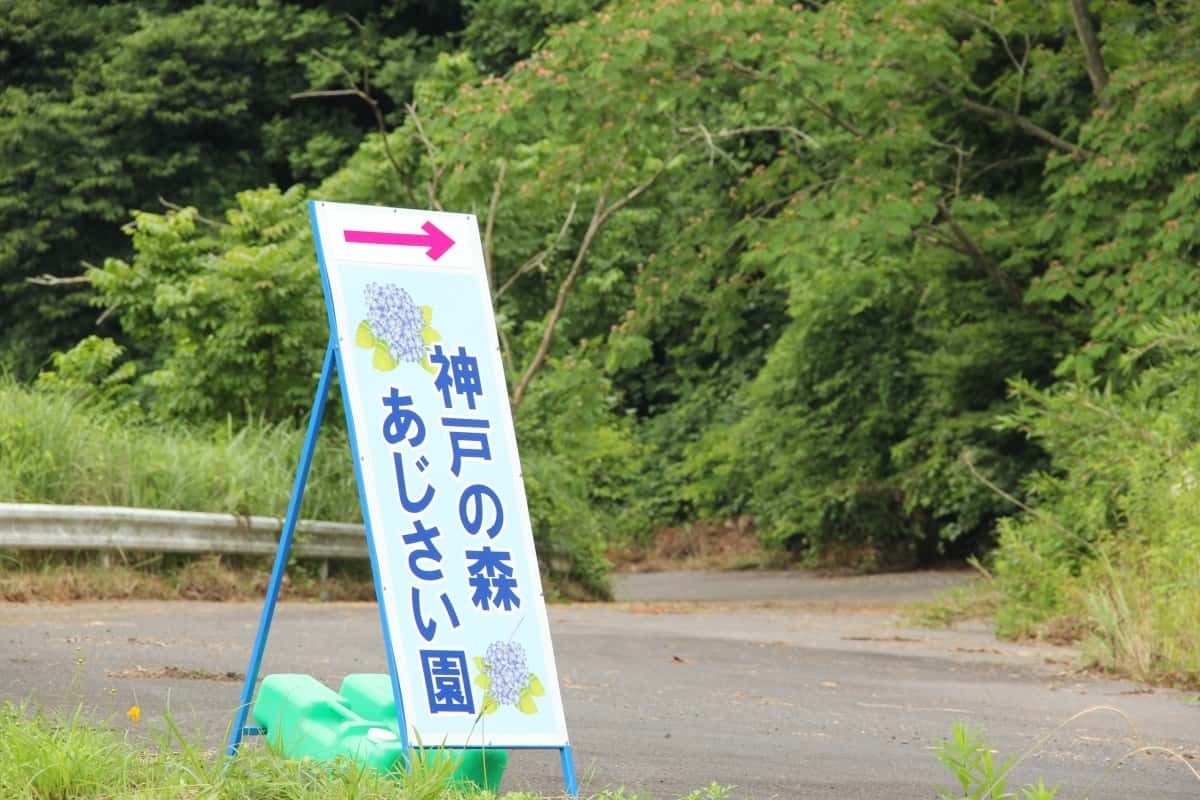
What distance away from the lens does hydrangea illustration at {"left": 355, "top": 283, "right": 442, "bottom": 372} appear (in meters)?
4.74

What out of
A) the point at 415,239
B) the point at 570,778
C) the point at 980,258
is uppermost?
the point at 415,239

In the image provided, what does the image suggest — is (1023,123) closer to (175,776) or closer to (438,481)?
(438,481)

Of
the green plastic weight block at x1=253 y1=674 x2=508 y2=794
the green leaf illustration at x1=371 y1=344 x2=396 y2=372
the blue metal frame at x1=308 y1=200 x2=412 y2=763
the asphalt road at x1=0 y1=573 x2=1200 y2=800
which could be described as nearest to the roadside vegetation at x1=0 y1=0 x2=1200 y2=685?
the asphalt road at x1=0 y1=573 x2=1200 y2=800

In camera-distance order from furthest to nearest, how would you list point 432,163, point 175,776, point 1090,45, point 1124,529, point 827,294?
point 827,294 < point 1090,45 < point 432,163 < point 1124,529 < point 175,776

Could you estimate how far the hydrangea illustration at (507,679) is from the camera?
4625 mm

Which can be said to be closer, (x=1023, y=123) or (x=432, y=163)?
(x=432, y=163)

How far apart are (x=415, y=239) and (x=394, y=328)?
335mm

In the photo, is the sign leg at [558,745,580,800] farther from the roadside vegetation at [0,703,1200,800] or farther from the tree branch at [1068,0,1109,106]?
the tree branch at [1068,0,1109,106]

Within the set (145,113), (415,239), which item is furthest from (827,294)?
(145,113)

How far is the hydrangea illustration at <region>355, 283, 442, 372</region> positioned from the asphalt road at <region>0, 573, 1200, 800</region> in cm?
118

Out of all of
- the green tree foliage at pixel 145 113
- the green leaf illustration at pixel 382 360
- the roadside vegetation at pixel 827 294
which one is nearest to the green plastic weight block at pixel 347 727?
the green leaf illustration at pixel 382 360

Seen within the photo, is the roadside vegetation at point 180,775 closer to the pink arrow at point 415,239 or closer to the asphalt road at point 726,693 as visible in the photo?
the asphalt road at point 726,693

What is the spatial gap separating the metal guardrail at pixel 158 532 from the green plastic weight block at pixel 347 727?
6.37 m

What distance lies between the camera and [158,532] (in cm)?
1184
